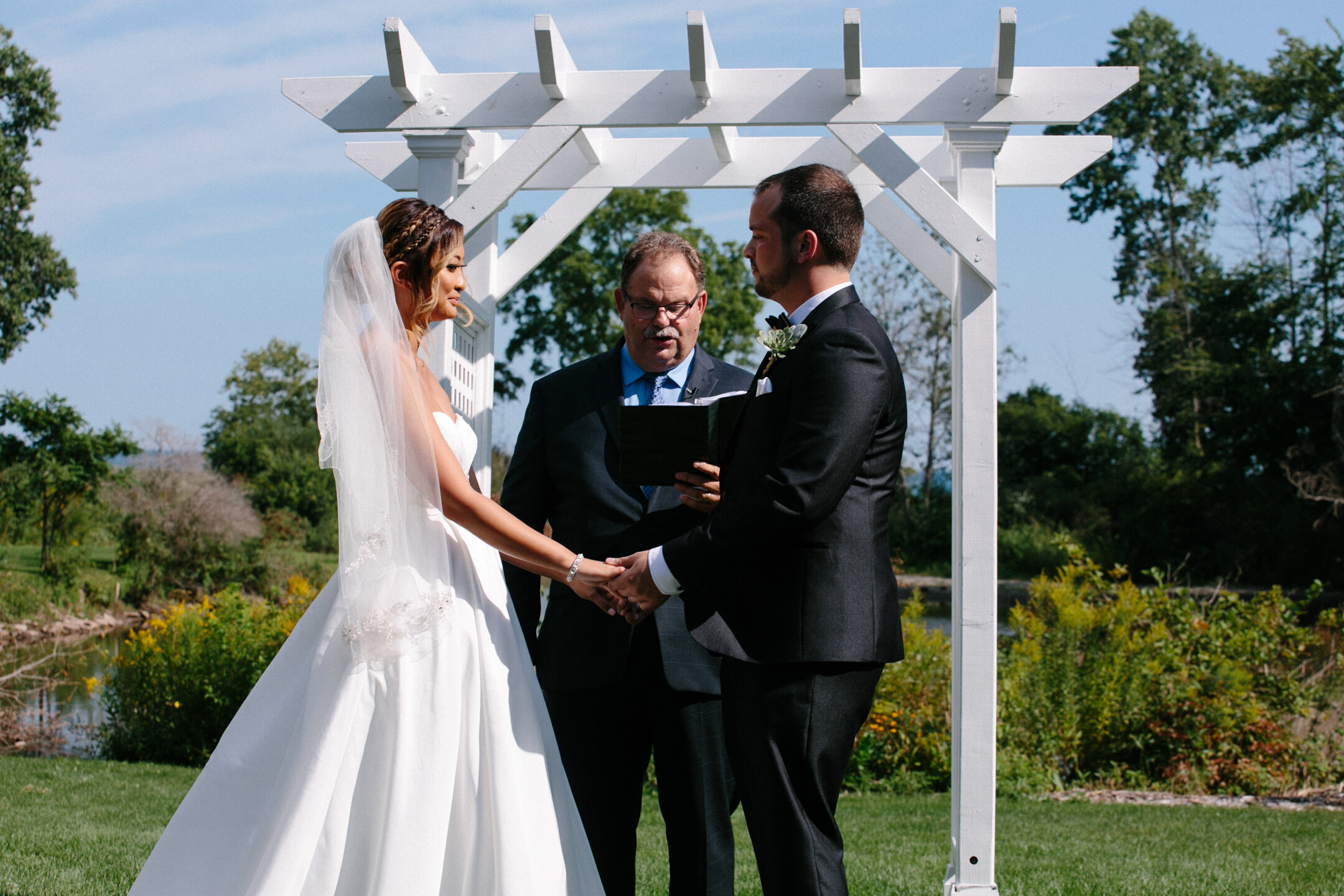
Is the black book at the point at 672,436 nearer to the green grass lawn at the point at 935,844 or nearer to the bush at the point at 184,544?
the green grass lawn at the point at 935,844

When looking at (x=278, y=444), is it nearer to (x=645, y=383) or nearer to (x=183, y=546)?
(x=183, y=546)


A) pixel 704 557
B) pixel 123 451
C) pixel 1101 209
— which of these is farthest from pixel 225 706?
pixel 1101 209

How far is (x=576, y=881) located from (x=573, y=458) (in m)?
1.25

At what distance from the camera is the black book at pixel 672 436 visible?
2912 mm

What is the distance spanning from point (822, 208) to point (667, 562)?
0.94 metres

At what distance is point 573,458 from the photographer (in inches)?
133

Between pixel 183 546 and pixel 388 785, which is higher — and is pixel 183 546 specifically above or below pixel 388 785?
above

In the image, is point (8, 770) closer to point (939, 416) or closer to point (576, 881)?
point (576, 881)

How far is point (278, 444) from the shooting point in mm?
34750

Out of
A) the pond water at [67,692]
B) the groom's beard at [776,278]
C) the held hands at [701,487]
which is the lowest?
the pond water at [67,692]

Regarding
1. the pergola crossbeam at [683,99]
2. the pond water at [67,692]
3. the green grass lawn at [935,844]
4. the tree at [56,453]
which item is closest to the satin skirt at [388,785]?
the pergola crossbeam at [683,99]

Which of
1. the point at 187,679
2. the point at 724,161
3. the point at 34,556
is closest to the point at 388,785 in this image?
the point at 724,161

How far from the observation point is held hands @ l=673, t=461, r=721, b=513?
2.99 m

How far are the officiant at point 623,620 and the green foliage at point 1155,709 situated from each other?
482 cm
